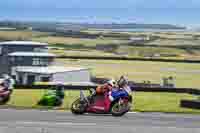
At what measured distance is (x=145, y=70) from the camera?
79188mm

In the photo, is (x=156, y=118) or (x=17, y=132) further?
(x=156, y=118)

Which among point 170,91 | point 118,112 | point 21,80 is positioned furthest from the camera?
point 21,80

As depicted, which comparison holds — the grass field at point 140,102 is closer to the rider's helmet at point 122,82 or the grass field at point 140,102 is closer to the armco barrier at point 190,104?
the armco barrier at point 190,104

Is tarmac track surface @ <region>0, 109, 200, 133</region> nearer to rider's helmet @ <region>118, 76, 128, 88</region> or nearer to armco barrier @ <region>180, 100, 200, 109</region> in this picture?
rider's helmet @ <region>118, 76, 128, 88</region>

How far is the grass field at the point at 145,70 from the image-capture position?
70062mm

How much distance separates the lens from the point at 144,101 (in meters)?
26.1

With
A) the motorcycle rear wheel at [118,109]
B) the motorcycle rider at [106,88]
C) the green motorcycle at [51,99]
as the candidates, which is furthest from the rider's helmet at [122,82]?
the green motorcycle at [51,99]

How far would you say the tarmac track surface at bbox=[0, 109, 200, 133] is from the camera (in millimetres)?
17000

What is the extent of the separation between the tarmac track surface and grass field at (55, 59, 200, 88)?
42706mm

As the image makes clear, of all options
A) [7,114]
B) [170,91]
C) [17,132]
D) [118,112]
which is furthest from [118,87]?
[170,91]

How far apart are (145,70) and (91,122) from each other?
2382 inches

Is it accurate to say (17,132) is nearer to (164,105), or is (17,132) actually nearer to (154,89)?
(164,105)

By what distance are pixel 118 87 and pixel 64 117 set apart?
8.21 feet

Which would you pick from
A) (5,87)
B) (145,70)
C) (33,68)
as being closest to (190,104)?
(5,87)
